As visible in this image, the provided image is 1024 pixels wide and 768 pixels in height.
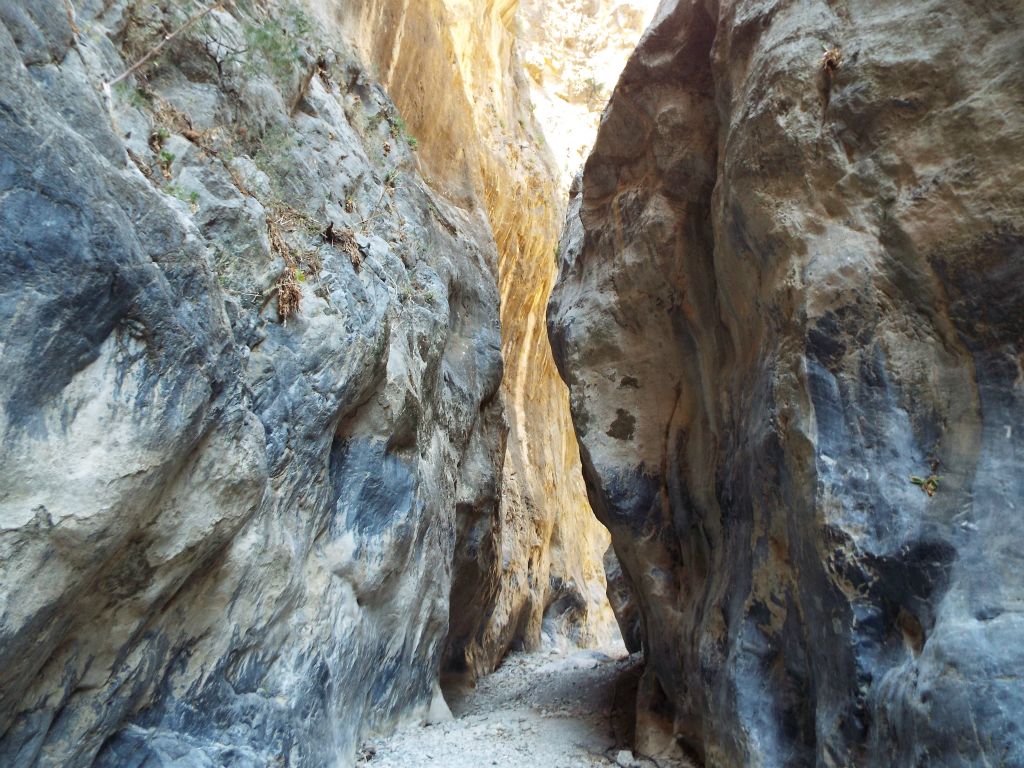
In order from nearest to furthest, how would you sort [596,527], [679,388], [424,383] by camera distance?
[679,388] → [424,383] → [596,527]

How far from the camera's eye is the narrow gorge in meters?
3.62

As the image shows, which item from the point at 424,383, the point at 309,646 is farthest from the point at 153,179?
the point at 424,383

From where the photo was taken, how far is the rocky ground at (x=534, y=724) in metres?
6.92

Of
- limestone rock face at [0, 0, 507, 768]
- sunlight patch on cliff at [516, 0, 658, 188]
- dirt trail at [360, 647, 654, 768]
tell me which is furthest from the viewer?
sunlight patch on cliff at [516, 0, 658, 188]

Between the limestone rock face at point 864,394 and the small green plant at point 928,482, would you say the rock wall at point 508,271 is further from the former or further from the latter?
the small green plant at point 928,482

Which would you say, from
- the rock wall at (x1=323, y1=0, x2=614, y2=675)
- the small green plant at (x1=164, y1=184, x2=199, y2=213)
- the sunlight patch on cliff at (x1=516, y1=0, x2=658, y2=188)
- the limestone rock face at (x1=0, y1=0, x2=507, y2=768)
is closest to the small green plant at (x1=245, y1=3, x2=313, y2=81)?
the limestone rock face at (x1=0, y1=0, x2=507, y2=768)

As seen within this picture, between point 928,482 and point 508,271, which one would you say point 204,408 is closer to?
point 928,482

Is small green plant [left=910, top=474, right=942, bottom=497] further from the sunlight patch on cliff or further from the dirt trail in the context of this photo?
the sunlight patch on cliff

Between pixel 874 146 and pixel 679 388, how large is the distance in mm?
3944

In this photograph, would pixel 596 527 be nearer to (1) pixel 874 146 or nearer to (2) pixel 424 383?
(2) pixel 424 383

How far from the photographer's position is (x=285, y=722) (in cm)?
537

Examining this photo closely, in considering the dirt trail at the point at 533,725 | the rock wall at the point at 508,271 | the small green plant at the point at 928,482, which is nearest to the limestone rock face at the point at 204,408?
the dirt trail at the point at 533,725

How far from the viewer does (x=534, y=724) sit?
899 cm

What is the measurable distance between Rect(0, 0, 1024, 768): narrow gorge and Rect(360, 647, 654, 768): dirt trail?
12cm
